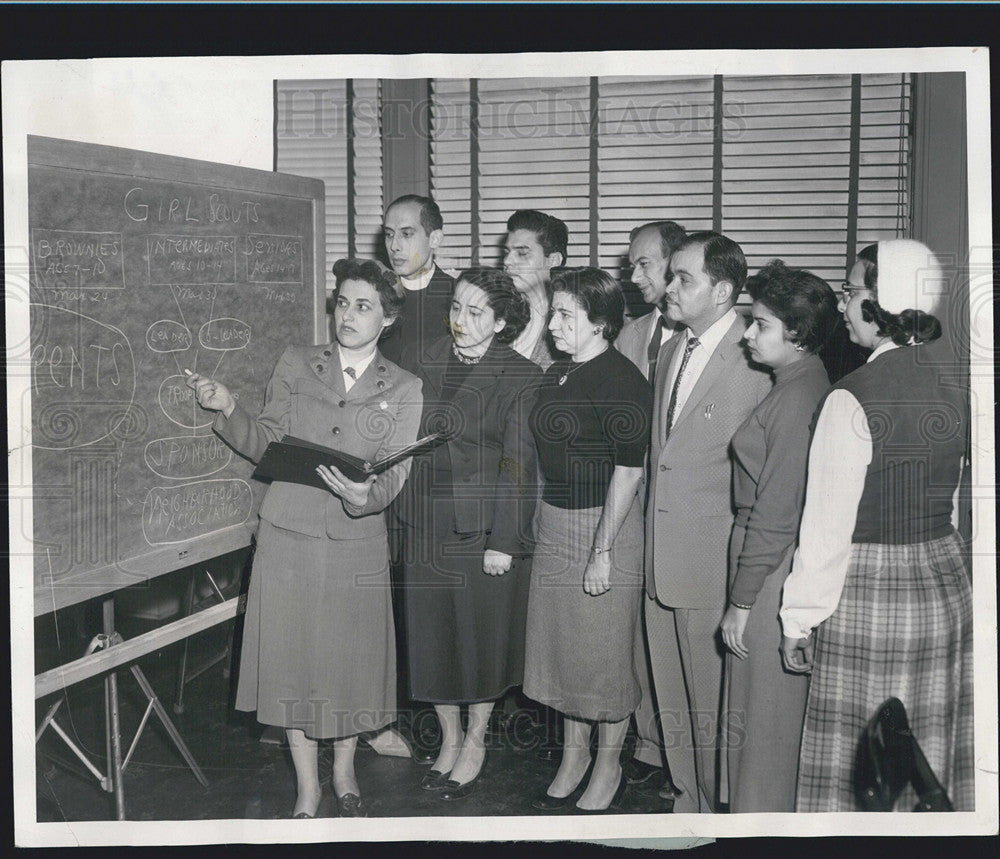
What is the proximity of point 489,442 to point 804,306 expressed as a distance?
1088mm

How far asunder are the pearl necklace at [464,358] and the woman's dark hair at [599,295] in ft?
1.14

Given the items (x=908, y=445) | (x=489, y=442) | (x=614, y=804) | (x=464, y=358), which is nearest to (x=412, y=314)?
(x=464, y=358)

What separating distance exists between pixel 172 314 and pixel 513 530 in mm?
1338

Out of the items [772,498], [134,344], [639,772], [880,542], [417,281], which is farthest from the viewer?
[639,772]

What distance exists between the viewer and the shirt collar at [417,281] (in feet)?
10.7

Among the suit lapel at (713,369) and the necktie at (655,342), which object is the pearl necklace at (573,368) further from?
the suit lapel at (713,369)

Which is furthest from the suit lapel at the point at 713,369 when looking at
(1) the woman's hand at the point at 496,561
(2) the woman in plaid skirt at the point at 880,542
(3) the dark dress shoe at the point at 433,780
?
(3) the dark dress shoe at the point at 433,780

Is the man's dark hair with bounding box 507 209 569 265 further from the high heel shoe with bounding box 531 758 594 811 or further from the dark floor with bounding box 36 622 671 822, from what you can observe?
the high heel shoe with bounding box 531 758 594 811

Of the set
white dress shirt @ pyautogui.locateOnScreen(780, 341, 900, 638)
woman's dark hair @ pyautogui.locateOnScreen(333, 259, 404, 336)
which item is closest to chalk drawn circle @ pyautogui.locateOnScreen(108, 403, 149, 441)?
woman's dark hair @ pyautogui.locateOnScreen(333, 259, 404, 336)

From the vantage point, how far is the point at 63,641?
3248mm

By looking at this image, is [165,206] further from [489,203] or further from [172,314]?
[489,203]

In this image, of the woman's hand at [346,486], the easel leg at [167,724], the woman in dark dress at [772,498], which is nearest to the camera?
the woman in dark dress at [772,498]

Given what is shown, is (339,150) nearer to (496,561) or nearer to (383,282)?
(383,282)

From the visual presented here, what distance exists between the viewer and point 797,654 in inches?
121
